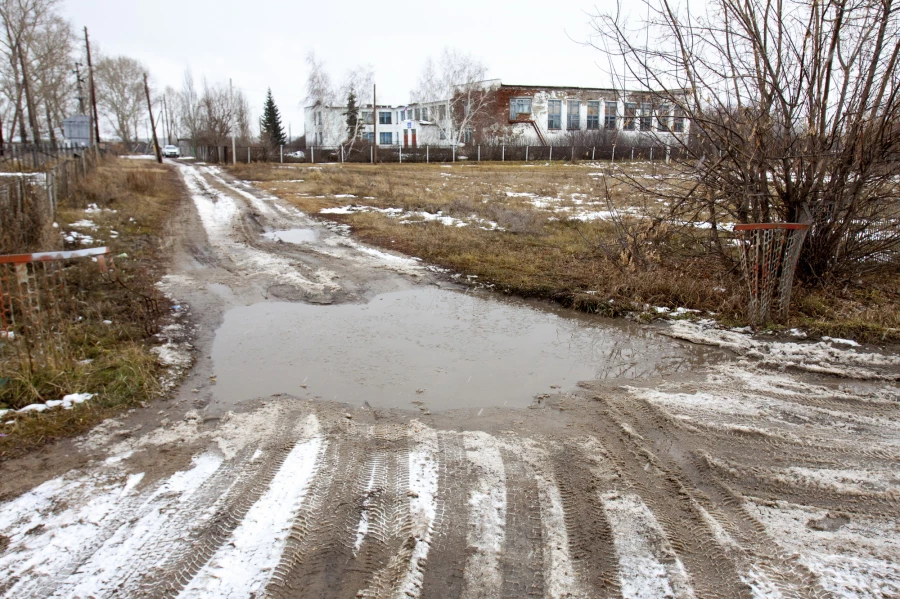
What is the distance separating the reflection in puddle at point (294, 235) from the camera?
11.7m

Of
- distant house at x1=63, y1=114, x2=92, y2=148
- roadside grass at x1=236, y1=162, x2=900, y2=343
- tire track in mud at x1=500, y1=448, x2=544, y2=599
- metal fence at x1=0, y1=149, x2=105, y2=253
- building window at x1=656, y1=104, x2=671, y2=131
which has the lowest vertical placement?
tire track in mud at x1=500, y1=448, x2=544, y2=599

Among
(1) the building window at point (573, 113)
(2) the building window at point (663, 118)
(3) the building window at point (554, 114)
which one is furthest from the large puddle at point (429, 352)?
(1) the building window at point (573, 113)

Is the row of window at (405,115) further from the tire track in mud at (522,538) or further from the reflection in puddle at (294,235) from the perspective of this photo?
the tire track in mud at (522,538)

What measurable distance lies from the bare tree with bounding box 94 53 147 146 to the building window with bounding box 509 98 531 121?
48848mm

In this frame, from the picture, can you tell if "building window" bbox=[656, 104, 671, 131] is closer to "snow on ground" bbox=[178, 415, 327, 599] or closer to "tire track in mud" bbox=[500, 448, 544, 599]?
"tire track in mud" bbox=[500, 448, 544, 599]

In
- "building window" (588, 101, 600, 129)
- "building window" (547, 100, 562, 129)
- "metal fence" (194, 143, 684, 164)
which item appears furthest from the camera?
"building window" (547, 100, 562, 129)

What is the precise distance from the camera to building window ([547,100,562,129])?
5571 centimetres

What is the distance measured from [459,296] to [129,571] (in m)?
5.74

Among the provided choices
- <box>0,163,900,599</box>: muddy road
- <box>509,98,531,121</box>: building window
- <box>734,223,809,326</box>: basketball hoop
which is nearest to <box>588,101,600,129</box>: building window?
<box>509,98,531,121</box>: building window

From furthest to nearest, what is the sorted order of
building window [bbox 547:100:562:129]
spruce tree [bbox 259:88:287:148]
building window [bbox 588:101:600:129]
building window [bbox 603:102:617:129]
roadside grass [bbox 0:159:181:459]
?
spruce tree [bbox 259:88:287:148] → building window [bbox 547:100:562:129] → building window [bbox 588:101:600:129] → building window [bbox 603:102:617:129] → roadside grass [bbox 0:159:181:459]

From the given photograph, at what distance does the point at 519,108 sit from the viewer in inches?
2192

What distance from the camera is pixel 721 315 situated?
695 cm

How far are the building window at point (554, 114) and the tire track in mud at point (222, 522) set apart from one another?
183ft

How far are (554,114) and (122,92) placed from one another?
5799 cm
